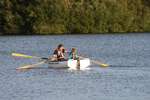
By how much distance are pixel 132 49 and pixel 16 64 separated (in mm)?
21776

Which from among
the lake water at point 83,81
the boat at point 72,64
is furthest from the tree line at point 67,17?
the boat at point 72,64

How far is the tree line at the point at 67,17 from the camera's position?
11556cm

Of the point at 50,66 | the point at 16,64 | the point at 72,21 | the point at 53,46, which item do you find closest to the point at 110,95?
the point at 50,66

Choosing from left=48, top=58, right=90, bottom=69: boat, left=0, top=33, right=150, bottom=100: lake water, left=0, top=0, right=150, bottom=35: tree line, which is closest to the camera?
left=0, top=33, right=150, bottom=100: lake water

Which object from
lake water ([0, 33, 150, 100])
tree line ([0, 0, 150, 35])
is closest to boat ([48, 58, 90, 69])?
lake water ([0, 33, 150, 100])

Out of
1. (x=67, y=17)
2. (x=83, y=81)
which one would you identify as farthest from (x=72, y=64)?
(x=67, y=17)

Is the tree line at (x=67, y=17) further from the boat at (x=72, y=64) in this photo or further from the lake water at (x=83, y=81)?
the boat at (x=72, y=64)

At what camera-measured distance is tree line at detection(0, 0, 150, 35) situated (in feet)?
379

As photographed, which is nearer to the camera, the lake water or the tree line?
the lake water

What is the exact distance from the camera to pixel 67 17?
4609 inches

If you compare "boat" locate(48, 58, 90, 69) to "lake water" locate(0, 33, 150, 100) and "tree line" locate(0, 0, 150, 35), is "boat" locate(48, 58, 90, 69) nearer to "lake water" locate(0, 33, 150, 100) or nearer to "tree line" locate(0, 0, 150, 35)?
"lake water" locate(0, 33, 150, 100)

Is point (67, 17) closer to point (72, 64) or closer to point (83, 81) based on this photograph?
point (72, 64)

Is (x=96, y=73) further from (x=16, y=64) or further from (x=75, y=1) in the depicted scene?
(x=75, y=1)

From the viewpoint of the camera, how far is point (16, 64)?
194ft
